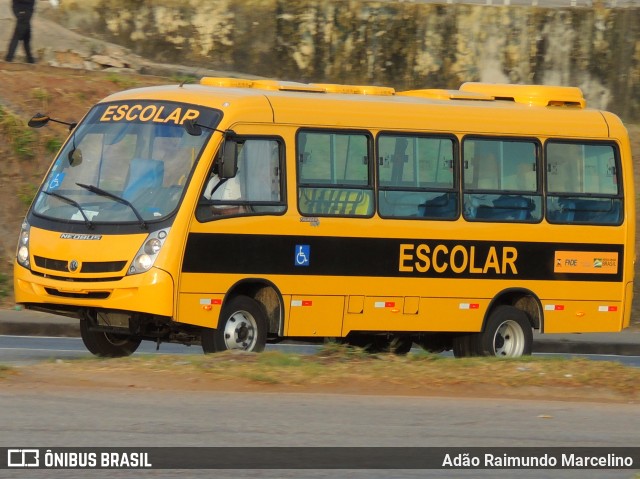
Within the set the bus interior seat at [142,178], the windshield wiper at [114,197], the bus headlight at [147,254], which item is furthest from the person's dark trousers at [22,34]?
the bus headlight at [147,254]

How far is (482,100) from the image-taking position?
16875mm

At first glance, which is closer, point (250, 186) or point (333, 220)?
point (250, 186)

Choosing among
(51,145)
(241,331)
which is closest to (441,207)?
(241,331)

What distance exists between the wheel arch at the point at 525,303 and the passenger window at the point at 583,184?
834mm

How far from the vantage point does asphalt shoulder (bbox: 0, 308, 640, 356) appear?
18.4 meters

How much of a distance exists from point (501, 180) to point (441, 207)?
894 millimetres

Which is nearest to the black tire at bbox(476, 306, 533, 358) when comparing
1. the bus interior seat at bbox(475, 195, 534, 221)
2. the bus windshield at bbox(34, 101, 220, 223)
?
the bus interior seat at bbox(475, 195, 534, 221)

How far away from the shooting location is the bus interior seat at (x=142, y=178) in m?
13.9

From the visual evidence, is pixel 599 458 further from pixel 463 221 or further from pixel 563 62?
pixel 563 62

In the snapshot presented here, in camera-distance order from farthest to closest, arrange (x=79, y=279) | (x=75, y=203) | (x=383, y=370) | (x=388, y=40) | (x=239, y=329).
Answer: (x=388, y=40) < (x=239, y=329) < (x=75, y=203) < (x=79, y=279) < (x=383, y=370)

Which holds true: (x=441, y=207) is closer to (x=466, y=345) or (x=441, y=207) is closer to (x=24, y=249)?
(x=466, y=345)

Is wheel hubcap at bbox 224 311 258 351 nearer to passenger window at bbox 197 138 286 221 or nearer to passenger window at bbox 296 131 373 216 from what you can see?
passenger window at bbox 197 138 286 221

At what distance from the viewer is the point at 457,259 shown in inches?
615
